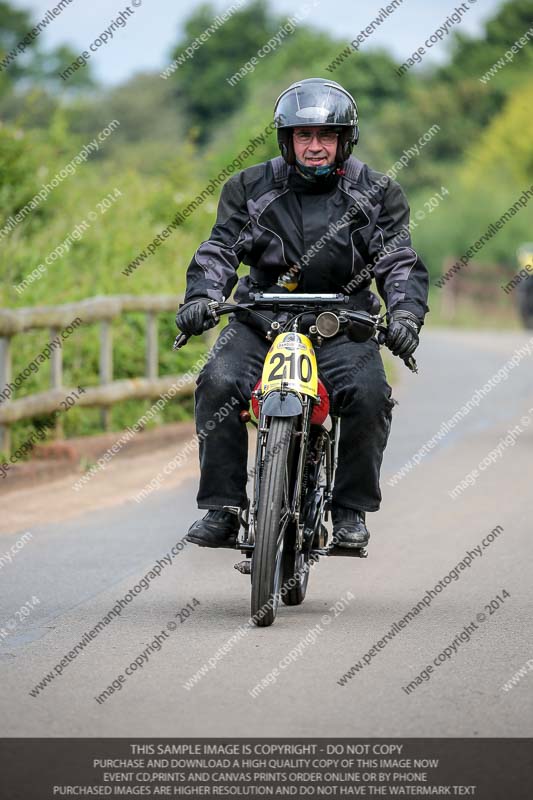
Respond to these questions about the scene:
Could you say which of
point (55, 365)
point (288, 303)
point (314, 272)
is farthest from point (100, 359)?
point (288, 303)

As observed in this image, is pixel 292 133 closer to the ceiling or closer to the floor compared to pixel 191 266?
closer to the ceiling

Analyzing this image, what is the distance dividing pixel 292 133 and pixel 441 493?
14.4ft

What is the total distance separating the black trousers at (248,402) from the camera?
6535 millimetres

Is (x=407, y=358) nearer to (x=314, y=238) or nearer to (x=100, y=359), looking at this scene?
(x=314, y=238)

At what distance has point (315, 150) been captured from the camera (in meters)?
6.62

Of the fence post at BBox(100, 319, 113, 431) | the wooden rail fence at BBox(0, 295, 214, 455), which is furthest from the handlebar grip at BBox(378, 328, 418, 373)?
the fence post at BBox(100, 319, 113, 431)

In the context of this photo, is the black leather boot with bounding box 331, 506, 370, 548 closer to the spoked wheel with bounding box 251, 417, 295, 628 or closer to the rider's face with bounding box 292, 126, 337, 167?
the spoked wheel with bounding box 251, 417, 295, 628

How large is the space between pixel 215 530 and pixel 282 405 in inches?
28.9

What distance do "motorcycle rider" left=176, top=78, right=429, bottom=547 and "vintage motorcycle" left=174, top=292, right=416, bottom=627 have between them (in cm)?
10

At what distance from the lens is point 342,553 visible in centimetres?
668

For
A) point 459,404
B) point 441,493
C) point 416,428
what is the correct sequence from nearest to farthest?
point 441,493
point 416,428
point 459,404

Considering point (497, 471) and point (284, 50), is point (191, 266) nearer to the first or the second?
point (497, 471)

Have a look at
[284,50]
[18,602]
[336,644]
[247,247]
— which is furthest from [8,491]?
[284,50]

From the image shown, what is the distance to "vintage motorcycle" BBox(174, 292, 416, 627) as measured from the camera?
20.1 ft
